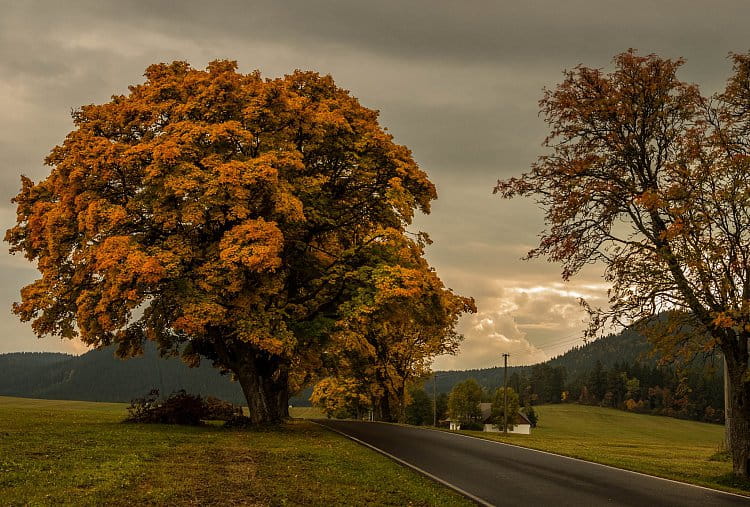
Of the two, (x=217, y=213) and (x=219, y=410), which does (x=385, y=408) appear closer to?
(x=219, y=410)

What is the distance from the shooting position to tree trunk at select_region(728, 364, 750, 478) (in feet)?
69.0

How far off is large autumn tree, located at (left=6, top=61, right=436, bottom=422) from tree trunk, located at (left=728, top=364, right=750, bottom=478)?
13642 millimetres

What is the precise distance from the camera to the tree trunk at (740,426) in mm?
21031

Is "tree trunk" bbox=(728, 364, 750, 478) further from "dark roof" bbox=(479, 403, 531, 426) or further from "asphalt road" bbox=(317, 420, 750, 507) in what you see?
"dark roof" bbox=(479, 403, 531, 426)

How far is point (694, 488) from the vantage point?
17.8 metres

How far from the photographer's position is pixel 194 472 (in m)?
15.6

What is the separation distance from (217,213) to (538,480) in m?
15.1

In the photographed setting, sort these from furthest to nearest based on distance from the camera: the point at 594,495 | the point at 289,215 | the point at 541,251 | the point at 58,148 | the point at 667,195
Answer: the point at 58,148 → the point at 289,215 → the point at 541,251 → the point at 667,195 → the point at 594,495

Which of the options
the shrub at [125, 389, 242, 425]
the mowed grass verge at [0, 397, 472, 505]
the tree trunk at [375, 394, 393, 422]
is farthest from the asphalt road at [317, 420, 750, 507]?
the tree trunk at [375, 394, 393, 422]

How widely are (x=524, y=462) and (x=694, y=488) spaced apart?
536cm

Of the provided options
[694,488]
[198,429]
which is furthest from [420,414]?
[694,488]

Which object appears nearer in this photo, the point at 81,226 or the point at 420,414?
the point at 81,226

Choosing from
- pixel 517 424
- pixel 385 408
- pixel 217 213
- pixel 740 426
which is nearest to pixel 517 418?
pixel 517 424

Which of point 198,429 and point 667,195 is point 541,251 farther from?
point 198,429
